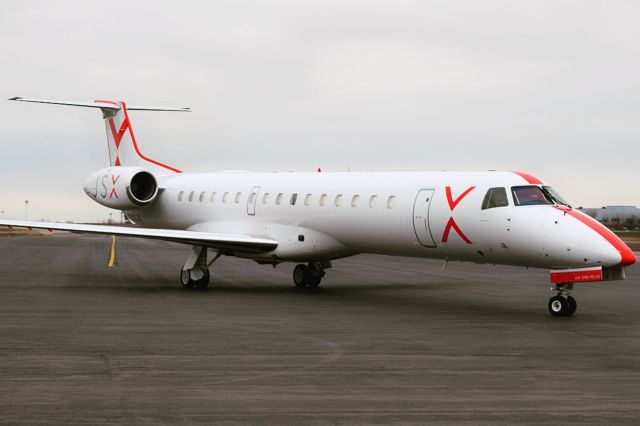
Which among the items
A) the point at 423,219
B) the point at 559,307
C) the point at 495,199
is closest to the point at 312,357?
the point at 559,307

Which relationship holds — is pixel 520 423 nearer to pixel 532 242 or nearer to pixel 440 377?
pixel 440 377

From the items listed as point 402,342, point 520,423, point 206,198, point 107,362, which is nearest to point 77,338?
point 107,362

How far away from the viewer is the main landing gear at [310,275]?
2186 cm

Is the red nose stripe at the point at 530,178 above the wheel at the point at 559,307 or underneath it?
above

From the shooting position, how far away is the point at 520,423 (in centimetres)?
708

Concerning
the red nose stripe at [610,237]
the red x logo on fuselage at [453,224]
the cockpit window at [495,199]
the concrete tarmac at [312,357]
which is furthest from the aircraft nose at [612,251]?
the red x logo on fuselage at [453,224]

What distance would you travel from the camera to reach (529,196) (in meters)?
15.8

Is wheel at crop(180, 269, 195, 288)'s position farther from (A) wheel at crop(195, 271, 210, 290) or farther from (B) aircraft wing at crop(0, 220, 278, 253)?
(B) aircraft wing at crop(0, 220, 278, 253)

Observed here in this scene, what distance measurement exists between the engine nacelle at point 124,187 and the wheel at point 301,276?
5.37 metres

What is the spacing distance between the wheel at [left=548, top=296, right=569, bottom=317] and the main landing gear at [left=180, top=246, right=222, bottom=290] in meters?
8.76

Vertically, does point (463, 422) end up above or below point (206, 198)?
below

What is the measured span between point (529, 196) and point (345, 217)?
15.3 feet

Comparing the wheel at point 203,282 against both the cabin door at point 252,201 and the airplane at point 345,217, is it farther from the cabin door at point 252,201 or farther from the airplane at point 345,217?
the cabin door at point 252,201

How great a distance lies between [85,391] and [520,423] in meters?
3.92
